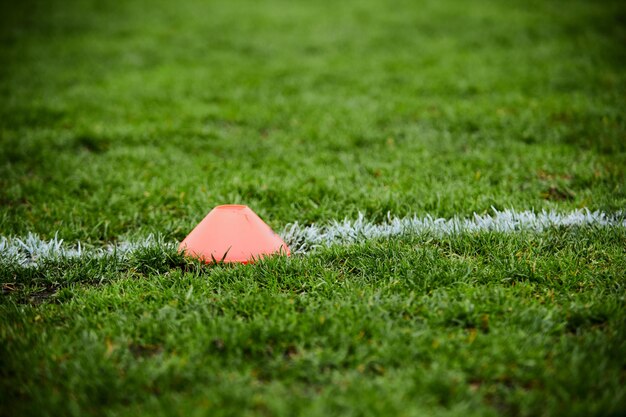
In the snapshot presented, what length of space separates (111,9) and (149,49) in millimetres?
3508

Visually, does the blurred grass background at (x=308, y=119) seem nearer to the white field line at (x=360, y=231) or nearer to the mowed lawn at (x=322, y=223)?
the mowed lawn at (x=322, y=223)

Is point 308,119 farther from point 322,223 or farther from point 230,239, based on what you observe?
point 230,239

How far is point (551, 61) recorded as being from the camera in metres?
6.02

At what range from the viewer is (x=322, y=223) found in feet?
9.66

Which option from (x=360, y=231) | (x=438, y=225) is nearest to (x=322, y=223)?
(x=360, y=231)

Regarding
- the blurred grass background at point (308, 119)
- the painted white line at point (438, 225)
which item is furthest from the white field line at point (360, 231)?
the blurred grass background at point (308, 119)

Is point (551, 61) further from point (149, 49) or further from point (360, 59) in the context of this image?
point (149, 49)

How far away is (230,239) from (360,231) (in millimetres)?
721

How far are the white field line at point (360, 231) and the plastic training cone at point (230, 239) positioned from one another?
0.17 metres

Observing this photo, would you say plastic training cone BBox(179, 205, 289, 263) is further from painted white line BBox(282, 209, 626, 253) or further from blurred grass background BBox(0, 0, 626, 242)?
blurred grass background BBox(0, 0, 626, 242)

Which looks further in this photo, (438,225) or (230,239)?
(438,225)

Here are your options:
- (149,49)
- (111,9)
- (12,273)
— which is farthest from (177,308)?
(111,9)

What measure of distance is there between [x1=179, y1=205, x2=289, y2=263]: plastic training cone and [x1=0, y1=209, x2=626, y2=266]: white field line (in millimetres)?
169

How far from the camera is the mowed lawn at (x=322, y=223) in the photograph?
5.51 feet
